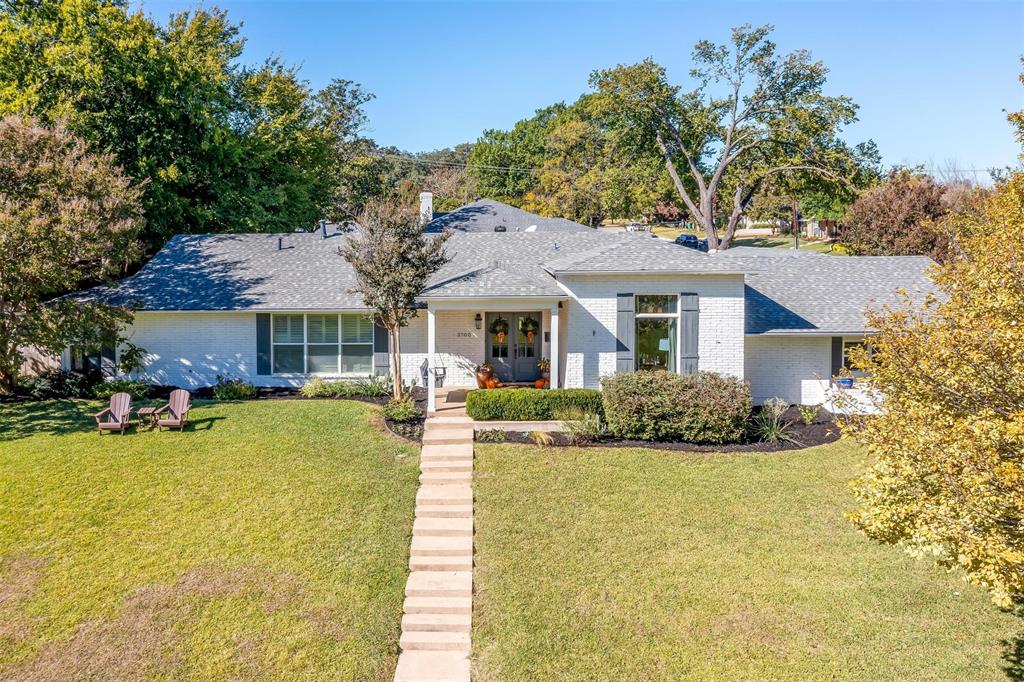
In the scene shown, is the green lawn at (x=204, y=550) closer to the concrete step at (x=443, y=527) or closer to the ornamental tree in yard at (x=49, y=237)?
the concrete step at (x=443, y=527)

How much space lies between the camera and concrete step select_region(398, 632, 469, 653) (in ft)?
31.2

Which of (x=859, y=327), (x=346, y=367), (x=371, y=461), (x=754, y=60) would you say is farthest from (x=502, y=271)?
(x=754, y=60)

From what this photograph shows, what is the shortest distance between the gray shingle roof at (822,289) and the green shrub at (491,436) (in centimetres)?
791

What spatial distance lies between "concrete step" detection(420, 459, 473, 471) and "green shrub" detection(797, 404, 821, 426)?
9.19 m

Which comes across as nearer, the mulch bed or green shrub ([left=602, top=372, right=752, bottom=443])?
the mulch bed

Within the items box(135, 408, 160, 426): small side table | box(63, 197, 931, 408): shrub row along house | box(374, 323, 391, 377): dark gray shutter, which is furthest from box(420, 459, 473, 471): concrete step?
box(135, 408, 160, 426): small side table

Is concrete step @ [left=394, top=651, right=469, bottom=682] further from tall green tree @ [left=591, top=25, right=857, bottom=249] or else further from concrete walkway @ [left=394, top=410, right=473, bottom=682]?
tall green tree @ [left=591, top=25, right=857, bottom=249]

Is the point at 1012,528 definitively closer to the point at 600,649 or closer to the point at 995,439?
the point at 995,439

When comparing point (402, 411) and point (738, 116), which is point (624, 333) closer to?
point (402, 411)

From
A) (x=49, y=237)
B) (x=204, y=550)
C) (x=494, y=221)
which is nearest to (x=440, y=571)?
(x=204, y=550)

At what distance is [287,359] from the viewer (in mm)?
20547

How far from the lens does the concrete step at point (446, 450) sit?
14.8 meters

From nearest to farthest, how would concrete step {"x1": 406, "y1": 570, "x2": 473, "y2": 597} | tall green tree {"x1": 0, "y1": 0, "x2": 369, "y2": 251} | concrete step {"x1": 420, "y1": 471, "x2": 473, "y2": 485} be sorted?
1. concrete step {"x1": 406, "y1": 570, "x2": 473, "y2": 597}
2. concrete step {"x1": 420, "y1": 471, "x2": 473, "y2": 485}
3. tall green tree {"x1": 0, "y1": 0, "x2": 369, "y2": 251}

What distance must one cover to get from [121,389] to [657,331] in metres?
14.9
